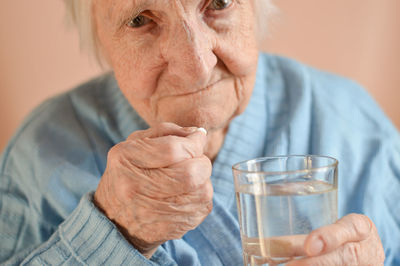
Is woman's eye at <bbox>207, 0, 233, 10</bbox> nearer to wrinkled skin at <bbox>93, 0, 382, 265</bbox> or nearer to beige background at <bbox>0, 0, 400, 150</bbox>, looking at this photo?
wrinkled skin at <bbox>93, 0, 382, 265</bbox>

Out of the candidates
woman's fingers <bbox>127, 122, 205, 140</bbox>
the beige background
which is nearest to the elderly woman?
woman's fingers <bbox>127, 122, 205, 140</bbox>

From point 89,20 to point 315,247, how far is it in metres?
0.71

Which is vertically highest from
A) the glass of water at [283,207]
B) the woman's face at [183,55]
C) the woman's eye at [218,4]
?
the woman's eye at [218,4]

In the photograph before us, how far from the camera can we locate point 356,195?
3.71 ft

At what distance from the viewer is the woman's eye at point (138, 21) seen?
0.91 meters

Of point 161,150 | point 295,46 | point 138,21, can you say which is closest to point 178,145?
point 161,150

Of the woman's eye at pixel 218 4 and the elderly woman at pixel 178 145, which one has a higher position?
the woman's eye at pixel 218 4

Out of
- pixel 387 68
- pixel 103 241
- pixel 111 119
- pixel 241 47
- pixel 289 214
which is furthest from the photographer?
pixel 387 68

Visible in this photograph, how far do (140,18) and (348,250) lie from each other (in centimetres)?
58

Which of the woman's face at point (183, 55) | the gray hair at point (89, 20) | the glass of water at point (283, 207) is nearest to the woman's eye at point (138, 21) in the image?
the woman's face at point (183, 55)

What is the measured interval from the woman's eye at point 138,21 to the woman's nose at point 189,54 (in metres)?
0.08

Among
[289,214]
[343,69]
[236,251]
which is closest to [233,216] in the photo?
[236,251]

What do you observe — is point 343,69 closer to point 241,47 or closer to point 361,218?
point 241,47

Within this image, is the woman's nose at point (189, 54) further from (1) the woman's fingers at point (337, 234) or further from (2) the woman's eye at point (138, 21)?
(1) the woman's fingers at point (337, 234)
